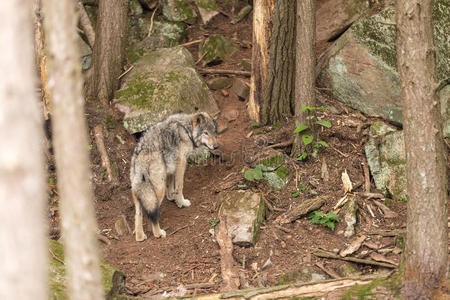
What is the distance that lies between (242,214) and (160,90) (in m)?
4.04

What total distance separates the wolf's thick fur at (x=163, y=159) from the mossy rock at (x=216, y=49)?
3.51 m

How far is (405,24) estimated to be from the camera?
518cm

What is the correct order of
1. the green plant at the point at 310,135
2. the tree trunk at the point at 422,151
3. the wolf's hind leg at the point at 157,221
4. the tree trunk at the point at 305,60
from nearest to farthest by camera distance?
the tree trunk at the point at 422,151 < the wolf's hind leg at the point at 157,221 < the green plant at the point at 310,135 < the tree trunk at the point at 305,60

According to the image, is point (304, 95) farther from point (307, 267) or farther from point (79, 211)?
point (79, 211)

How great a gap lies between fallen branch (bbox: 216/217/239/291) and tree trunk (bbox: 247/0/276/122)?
124 inches

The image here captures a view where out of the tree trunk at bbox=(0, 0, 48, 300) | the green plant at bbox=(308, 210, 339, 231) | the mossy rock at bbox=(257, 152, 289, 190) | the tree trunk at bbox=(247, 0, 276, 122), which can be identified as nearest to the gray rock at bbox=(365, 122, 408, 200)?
the green plant at bbox=(308, 210, 339, 231)

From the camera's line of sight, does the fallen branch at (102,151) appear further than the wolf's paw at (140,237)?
Yes

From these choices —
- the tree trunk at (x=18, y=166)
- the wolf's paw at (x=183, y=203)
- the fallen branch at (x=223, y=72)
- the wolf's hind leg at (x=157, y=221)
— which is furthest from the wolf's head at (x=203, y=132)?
the tree trunk at (x=18, y=166)

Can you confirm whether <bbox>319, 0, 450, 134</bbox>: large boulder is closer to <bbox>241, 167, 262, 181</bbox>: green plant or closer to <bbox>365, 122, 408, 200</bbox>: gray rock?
<bbox>365, 122, 408, 200</bbox>: gray rock

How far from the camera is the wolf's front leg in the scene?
364 inches

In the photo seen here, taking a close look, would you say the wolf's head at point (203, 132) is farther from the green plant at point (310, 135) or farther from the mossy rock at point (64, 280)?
the mossy rock at point (64, 280)

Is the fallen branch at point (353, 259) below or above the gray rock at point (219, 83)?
below

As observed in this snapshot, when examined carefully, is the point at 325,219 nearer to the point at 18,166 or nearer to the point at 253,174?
the point at 253,174

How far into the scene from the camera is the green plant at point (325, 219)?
7793mm
